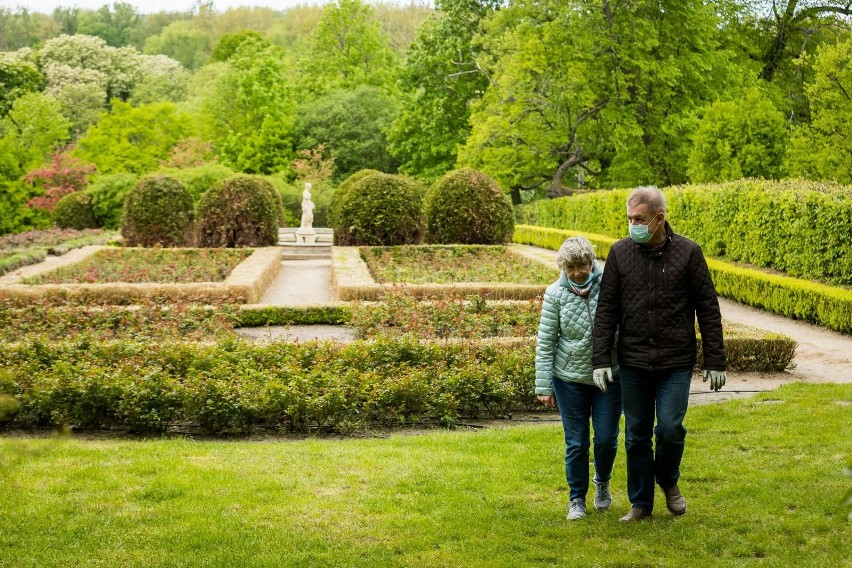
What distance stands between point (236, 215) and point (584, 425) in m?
17.2

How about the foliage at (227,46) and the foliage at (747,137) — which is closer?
the foliage at (747,137)

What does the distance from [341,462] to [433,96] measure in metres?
32.1

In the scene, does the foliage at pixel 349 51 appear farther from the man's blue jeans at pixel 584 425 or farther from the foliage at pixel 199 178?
the man's blue jeans at pixel 584 425

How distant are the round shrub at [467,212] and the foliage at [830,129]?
708 centimetres

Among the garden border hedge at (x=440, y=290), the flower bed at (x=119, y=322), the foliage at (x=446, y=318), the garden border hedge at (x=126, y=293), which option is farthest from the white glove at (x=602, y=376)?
the garden border hedge at (x=126, y=293)

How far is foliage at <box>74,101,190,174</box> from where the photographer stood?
119 ft

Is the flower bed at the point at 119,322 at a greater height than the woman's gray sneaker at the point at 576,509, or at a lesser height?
→ greater

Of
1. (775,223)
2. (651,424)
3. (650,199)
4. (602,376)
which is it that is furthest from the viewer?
(775,223)

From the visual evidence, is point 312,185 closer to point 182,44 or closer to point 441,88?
point 441,88

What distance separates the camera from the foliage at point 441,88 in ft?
118

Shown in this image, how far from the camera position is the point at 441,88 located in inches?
1448

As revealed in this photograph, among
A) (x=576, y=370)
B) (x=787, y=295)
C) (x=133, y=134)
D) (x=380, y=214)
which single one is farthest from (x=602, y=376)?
(x=133, y=134)

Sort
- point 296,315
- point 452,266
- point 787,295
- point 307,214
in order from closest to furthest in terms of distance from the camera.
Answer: point 296,315 < point 787,295 < point 452,266 < point 307,214

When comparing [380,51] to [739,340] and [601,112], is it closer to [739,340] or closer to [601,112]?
[601,112]
